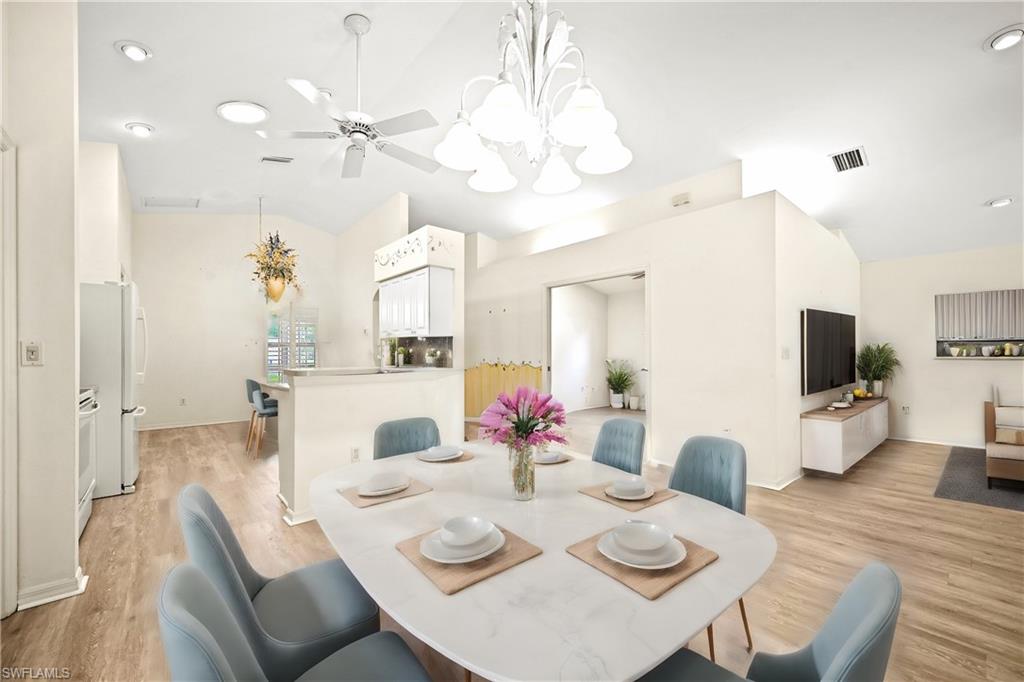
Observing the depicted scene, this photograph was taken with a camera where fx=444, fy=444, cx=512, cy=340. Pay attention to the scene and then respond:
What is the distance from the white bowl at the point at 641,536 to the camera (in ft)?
3.72

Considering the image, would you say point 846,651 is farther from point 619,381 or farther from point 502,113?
point 619,381

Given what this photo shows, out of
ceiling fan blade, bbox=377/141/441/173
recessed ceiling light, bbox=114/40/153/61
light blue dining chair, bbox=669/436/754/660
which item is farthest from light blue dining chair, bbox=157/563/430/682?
recessed ceiling light, bbox=114/40/153/61

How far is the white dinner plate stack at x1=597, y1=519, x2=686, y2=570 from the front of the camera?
110 centimetres

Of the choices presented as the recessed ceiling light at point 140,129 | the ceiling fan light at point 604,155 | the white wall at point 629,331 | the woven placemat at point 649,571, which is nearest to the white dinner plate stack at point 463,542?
the woven placemat at point 649,571

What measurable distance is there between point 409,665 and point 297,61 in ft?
13.2

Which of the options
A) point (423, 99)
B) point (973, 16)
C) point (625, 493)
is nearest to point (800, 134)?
point (973, 16)

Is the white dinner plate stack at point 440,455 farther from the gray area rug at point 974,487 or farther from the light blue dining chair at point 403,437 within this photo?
the gray area rug at point 974,487

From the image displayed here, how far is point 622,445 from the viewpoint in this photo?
7.67ft

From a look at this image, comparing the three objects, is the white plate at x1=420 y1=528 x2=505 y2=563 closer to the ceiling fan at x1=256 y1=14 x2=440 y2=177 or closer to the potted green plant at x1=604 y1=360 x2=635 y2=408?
the ceiling fan at x1=256 y1=14 x2=440 y2=177

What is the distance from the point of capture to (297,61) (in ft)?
11.3

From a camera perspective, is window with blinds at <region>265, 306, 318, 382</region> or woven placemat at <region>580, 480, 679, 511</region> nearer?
woven placemat at <region>580, 480, 679, 511</region>

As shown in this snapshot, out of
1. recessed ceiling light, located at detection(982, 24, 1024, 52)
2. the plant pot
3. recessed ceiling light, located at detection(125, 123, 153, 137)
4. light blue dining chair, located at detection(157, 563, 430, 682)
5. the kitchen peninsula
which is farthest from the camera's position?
the plant pot

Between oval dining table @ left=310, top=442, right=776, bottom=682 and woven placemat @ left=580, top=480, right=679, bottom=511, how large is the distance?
25 mm

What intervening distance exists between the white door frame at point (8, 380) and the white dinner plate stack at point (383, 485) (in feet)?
5.79
